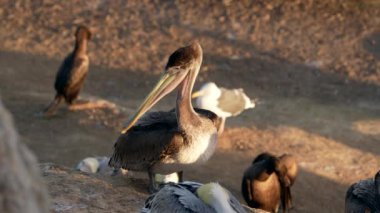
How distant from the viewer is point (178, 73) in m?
7.77

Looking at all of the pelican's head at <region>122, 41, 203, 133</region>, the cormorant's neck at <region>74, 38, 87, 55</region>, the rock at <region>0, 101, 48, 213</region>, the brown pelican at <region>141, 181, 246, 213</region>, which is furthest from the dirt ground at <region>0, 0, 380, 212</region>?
the rock at <region>0, 101, 48, 213</region>

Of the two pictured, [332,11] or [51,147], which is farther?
[332,11]

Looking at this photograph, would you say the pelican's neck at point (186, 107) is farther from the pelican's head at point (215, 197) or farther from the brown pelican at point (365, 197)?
the pelican's head at point (215, 197)

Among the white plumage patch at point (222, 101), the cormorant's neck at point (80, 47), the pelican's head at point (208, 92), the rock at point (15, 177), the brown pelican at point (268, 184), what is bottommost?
the brown pelican at point (268, 184)

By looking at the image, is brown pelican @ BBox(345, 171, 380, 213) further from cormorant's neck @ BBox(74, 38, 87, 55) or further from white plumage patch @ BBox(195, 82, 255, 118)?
cormorant's neck @ BBox(74, 38, 87, 55)

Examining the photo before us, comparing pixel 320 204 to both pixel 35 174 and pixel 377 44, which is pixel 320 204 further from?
pixel 35 174

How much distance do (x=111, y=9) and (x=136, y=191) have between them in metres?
9.13

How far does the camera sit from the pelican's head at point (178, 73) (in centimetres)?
771

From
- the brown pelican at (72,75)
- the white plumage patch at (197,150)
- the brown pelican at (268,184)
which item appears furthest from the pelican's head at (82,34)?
the white plumage patch at (197,150)

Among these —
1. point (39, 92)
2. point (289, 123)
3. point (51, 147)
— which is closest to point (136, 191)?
point (51, 147)

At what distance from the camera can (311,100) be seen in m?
13.3

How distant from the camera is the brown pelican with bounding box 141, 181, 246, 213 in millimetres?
5492

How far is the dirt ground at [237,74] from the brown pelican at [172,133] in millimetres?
2611

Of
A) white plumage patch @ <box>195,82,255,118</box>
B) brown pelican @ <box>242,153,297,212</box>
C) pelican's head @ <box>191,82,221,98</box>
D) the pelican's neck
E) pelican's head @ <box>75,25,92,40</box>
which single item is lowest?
brown pelican @ <box>242,153,297,212</box>
